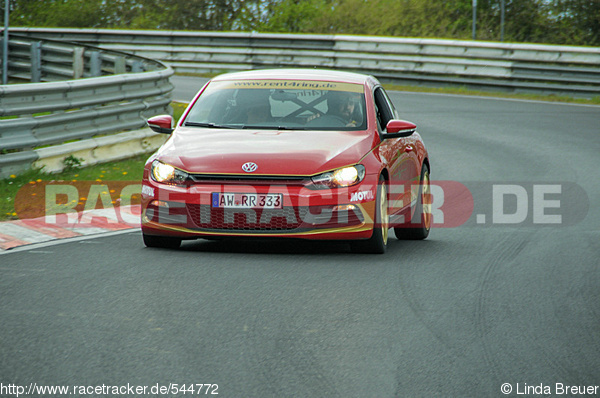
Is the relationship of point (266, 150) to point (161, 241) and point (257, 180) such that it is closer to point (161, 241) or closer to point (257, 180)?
point (257, 180)

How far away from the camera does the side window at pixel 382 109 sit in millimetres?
9102

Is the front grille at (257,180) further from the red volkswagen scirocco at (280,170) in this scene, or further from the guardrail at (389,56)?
the guardrail at (389,56)

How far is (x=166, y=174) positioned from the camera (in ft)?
25.9

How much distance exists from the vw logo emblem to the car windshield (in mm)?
884

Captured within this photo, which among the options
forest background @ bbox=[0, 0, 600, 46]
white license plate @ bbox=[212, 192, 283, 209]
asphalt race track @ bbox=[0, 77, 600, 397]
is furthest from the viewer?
forest background @ bbox=[0, 0, 600, 46]

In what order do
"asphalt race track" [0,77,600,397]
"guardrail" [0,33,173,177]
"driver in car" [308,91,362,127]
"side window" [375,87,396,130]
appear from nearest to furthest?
"asphalt race track" [0,77,600,397] → "driver in car" [308,91,362,127] → "side window" [375,87,396,130] → "guardrail" [0,33,173,177]

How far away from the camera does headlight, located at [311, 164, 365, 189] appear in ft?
25.2

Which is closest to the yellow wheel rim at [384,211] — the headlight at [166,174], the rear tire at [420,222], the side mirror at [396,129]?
the side mirror at [396,129]

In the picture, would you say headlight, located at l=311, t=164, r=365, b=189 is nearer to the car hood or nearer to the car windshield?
the car hood

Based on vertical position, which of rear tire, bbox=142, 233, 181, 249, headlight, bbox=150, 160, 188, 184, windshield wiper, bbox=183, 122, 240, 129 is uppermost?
windshield wiper, bbox=183, 122, 240, 129

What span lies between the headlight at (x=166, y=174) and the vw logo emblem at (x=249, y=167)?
0.49 m

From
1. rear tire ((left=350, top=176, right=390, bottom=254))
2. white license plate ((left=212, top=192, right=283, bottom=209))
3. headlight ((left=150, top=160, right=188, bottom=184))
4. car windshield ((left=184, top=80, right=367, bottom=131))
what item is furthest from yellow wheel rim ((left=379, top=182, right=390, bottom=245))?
headlight ((left=150, top=160, right=188, bottom=184))

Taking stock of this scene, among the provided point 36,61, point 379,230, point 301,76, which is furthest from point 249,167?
point 36,61

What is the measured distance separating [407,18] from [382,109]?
26.6m
